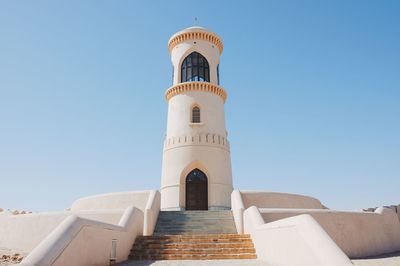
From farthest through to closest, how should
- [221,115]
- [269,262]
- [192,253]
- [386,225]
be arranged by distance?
[221,115] < [386,225] < [192,253] < [269,262]

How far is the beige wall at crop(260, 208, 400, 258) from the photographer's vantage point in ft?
40.4

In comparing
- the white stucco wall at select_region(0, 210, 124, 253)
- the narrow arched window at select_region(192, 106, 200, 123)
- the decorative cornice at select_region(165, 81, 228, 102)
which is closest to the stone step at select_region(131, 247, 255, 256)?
the white stucco wall at select_region(0, 210, 124, 253)

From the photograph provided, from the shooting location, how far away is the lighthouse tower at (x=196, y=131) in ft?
64.0

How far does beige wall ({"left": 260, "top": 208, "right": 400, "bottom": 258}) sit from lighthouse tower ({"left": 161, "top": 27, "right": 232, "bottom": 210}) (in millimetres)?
7408

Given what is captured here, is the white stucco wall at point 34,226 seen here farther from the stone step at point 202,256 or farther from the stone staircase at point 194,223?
the stone step at point 202,256

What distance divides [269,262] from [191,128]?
12735 mm

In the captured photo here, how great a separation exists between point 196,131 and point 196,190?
3.75 metres

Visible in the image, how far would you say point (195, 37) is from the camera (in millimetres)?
22562

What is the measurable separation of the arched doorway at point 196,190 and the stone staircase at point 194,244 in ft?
18.7

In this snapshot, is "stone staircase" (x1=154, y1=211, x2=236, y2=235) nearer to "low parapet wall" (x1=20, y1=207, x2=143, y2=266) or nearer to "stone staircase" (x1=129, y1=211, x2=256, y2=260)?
"stone staircase" (x1=129, y1=211, x2=256, y2=260)

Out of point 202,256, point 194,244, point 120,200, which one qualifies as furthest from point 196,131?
point 202,256

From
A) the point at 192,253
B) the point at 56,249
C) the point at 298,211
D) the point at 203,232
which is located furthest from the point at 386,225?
the point at 56,249

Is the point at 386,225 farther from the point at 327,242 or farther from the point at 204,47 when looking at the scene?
the point at 204,47

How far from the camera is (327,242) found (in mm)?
6477
